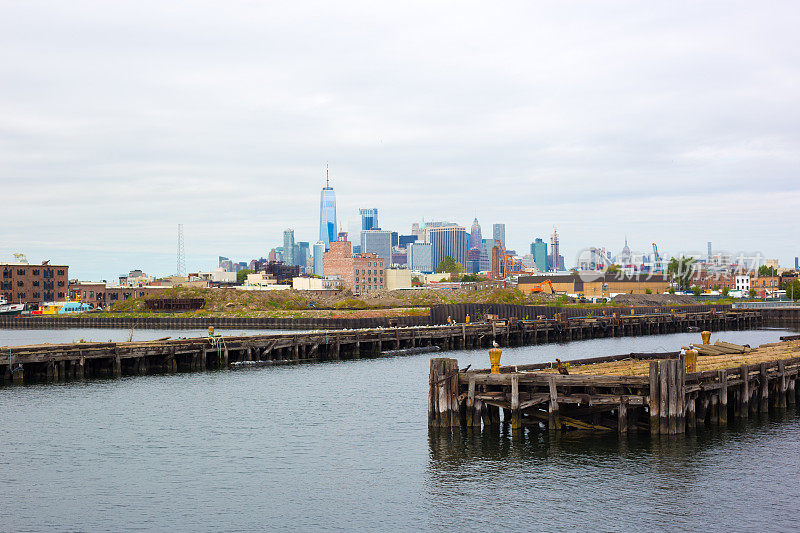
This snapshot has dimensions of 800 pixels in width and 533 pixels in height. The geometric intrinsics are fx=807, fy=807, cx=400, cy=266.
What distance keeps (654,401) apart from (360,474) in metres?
12.0

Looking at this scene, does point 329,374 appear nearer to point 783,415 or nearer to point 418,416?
point 418,416

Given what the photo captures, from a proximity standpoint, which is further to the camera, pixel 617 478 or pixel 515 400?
pixel 515 400

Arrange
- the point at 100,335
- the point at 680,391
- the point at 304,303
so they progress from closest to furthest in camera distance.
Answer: the point at 680,391, the point at 100,335, the point at 304,303

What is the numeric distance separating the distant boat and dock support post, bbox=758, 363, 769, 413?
17053cm

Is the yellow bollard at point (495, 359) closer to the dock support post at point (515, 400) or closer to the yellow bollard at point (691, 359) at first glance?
the dock support post at point (515, 400)

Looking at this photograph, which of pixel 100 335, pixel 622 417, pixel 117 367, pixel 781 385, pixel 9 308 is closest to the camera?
pixel 622 417

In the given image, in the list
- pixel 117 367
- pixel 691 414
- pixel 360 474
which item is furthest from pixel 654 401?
pixel 117 367

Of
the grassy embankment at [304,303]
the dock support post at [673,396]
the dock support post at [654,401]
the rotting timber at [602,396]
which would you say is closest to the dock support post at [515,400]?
the rotting timber at [602,396]

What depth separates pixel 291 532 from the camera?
80.5 feet

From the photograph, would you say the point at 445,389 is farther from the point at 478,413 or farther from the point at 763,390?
the point at 763,390

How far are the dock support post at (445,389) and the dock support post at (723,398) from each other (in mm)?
11688

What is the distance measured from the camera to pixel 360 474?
3064 cm

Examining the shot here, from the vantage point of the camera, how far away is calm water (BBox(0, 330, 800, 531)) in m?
25.4

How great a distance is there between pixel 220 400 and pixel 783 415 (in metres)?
31.7
